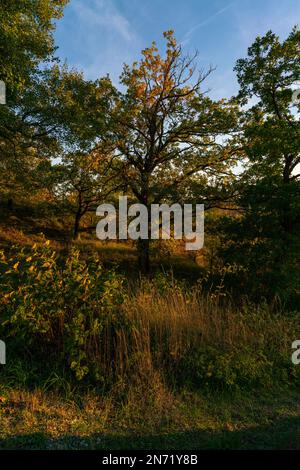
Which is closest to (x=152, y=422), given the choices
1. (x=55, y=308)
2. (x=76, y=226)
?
(x=55, y=308)

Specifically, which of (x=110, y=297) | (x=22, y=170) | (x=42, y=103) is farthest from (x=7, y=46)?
(x=110, y=297)

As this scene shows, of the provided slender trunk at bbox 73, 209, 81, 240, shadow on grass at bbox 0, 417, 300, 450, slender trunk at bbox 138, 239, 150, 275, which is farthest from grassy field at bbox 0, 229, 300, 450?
slender trunk at bbox 73, 209, 81, 240

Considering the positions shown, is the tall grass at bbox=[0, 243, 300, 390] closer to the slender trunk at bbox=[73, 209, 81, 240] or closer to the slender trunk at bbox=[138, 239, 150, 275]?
the slender trunk at bbox=[138, 239, 150, 275]

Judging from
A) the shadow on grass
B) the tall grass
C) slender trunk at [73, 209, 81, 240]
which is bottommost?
the shadow on grass

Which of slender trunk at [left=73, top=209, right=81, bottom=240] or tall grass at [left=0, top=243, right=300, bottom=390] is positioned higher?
slender trunk at [left=73, top=209, right=81, bottom=240]

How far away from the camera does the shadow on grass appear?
128 inches

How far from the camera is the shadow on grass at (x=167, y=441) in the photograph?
3250mm

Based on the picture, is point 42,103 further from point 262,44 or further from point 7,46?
point 262,44

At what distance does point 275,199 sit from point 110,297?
7.66 metres

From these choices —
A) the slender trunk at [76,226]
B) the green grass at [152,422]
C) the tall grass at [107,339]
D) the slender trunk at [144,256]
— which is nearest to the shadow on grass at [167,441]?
the green grass at [152,422]

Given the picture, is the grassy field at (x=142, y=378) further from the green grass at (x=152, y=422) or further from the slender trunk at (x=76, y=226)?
the slender trunk at (x=76, y=226)

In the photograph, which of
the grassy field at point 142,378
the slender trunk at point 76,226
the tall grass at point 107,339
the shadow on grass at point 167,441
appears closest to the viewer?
the shadow on grass at point 167,441

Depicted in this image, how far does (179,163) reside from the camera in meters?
18.4

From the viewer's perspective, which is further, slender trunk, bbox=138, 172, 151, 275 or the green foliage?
slender trunk, bbox=138, 172, 151, 275
